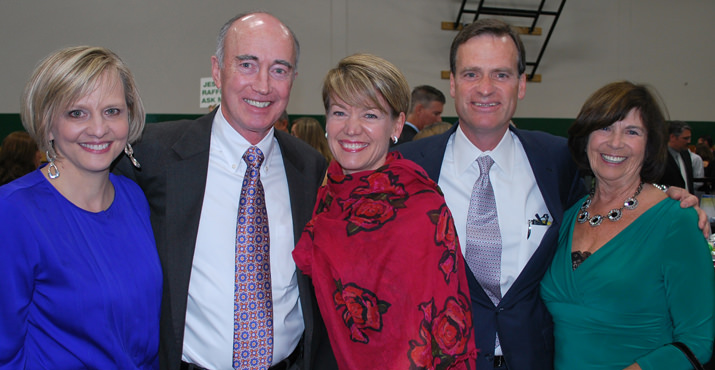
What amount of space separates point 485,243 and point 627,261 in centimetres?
46

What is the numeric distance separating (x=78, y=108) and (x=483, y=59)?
55.3 inches

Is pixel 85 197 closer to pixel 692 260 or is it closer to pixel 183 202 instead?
pixel 183 202

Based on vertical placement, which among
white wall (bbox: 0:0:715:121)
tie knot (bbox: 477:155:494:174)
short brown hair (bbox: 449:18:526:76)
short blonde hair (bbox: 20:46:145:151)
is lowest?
tie knot (bbox: 477:155:494:174)

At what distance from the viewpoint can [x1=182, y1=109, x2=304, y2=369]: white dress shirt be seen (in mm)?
1754

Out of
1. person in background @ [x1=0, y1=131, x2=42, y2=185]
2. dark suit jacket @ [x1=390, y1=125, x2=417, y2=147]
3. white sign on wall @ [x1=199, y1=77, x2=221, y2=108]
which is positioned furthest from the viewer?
white sign on wall @ [x1=199, y1=77, x2=221, y2=108]

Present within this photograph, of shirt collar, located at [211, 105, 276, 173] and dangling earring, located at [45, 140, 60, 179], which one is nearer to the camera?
dangling earring, located at [45, 140, 60, 179]

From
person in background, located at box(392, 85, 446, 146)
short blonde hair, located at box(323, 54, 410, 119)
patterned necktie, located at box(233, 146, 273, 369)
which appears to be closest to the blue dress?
patterned necktie, located at box(233, 146, 273, 369)

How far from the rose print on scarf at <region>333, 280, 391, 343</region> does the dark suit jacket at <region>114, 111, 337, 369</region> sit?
0.34 m

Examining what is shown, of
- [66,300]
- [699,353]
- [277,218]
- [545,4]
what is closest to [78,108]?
[66,300]

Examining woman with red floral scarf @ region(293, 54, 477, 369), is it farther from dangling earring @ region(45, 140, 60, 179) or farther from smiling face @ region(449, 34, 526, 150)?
dangling earring @ region(45, 140, 60, 179)

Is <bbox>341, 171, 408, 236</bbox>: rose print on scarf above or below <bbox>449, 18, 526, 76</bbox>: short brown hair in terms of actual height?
below

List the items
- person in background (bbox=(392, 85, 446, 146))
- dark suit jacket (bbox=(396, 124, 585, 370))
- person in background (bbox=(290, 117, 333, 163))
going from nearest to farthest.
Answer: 1. dark suit jacket (bbox=(396, 124, 585, 370))
2. person in background (bbox=(290, 117, 333, 163))
3. person in background (bbox=(392, 85, 446, 146))

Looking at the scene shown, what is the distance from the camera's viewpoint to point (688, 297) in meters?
1.71

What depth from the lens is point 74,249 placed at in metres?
1.47
